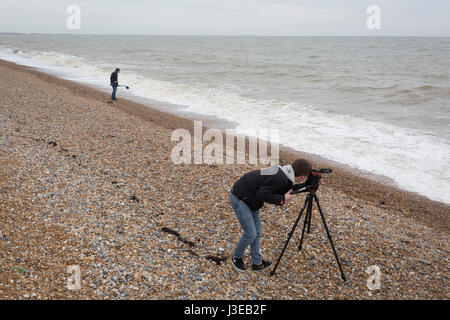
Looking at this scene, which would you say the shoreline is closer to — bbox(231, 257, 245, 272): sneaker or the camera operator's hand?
bbox(231, 257, 245, 272): sneaker

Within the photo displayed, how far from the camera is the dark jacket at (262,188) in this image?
425cm

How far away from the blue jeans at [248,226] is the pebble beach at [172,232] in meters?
0.35

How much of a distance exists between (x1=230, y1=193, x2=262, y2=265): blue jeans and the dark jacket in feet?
0.29

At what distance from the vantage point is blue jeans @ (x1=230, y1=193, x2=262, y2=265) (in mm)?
4578

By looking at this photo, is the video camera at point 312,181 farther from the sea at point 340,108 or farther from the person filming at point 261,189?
the sea at point 340,108

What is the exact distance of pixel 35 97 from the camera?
16.0 meters

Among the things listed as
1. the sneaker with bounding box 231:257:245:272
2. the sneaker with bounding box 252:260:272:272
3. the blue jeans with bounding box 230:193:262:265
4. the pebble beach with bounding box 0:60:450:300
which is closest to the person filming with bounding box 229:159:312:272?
the blue jeans with bounding box 230:193:262:265

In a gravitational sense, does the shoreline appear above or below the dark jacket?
below

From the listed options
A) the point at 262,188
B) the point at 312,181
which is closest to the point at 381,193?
the point at 312,181

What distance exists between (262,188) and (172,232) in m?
2.57

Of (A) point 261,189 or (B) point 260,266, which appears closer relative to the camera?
(A) point 261,189

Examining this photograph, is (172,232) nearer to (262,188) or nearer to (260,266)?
(260,266)

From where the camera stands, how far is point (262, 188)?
427 cm

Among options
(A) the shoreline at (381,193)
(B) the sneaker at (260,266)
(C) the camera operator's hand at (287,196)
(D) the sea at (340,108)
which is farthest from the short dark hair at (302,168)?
(D) the sea at (340,108)
